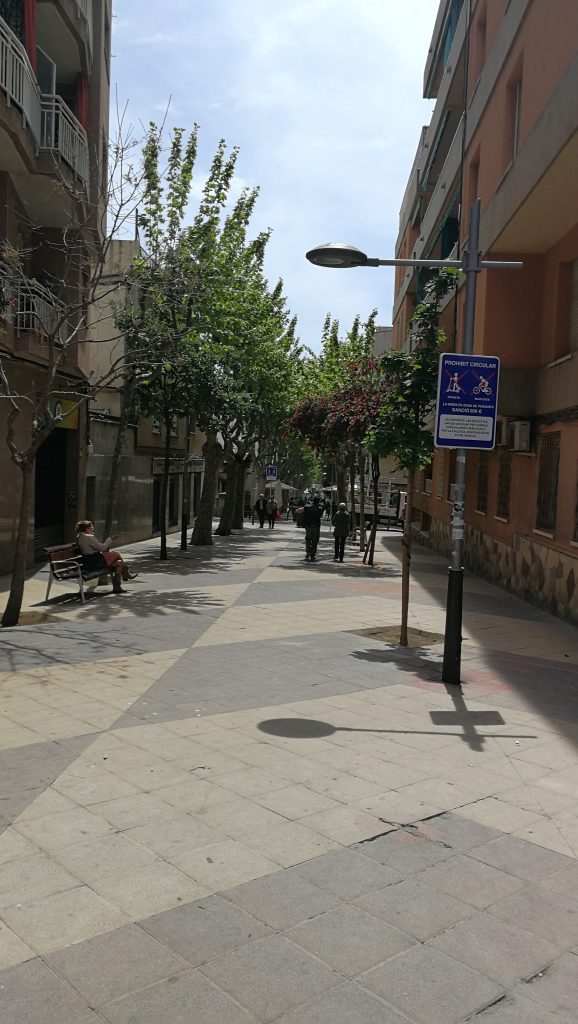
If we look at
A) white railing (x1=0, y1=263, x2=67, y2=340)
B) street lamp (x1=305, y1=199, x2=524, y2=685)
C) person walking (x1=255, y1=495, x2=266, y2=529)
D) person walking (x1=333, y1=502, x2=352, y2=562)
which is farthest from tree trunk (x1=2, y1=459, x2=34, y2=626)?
person walking (x1=255, y1=495, x2=266, y2=529)

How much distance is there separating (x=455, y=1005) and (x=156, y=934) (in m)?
1.21

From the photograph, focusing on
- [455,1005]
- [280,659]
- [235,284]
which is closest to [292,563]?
[235,284]

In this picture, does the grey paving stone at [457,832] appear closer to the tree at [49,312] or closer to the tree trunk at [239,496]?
the tree at [49,312]

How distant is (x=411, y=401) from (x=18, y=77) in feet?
27.9

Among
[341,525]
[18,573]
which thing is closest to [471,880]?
[18,573]

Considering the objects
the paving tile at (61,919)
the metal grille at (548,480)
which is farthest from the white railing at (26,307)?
the paving tile at (61,919)

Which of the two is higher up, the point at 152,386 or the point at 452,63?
the point at 452,63

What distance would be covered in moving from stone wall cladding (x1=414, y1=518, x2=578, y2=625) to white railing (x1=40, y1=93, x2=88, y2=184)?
10.4 metres

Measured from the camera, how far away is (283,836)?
4.37 m

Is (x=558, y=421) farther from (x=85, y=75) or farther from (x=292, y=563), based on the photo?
(x=85, y=75)

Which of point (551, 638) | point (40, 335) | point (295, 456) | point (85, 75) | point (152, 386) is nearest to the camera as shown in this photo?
point (551, 638)

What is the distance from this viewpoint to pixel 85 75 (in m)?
17.4

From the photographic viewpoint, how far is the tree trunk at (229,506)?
30859mm

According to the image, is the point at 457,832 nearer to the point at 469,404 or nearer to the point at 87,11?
the point at 469,404
